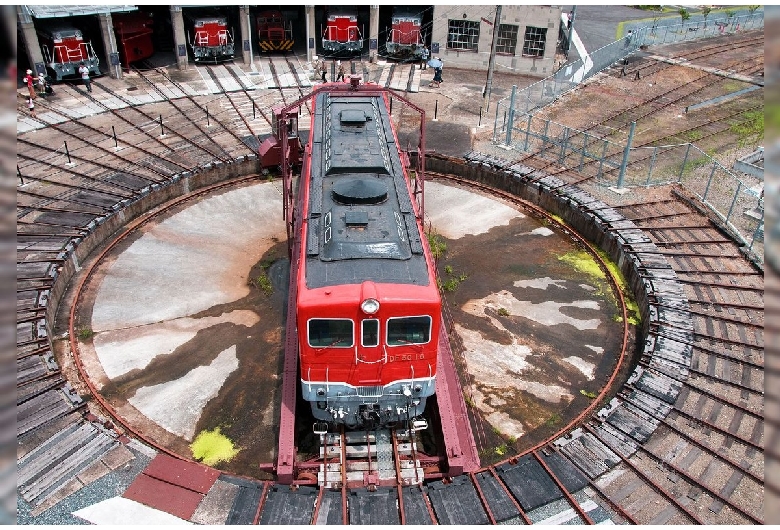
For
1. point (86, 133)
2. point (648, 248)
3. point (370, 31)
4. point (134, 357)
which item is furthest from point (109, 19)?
point (648, 248)

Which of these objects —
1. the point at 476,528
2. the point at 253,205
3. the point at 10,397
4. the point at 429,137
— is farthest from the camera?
the point at 429,137

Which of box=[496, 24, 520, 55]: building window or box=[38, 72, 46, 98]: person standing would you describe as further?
box=[496, 24, 520, 55]: building window

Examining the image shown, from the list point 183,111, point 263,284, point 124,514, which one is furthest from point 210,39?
point 124,514

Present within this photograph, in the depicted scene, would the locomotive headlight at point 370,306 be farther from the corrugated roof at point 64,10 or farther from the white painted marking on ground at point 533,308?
the corrugated roof at point 64,10

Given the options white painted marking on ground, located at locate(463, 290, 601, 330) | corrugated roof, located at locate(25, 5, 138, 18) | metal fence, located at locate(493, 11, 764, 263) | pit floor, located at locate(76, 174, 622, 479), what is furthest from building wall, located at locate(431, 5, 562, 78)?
white painted marking on ground, located at locate(463, 290, 601, 330)

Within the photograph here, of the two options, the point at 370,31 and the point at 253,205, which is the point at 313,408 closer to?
the point at 253,205

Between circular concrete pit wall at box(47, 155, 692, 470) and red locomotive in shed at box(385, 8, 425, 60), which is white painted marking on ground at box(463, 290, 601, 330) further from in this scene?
red locomotive in shed at box(385, 8, 425, 60)
